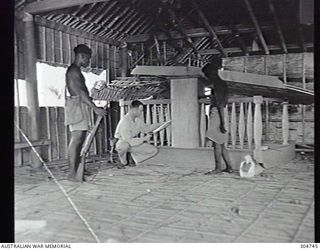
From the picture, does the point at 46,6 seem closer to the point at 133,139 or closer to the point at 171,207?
the point at 133,139

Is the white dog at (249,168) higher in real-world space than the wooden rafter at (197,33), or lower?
lower

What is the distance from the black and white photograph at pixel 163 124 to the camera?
141cm

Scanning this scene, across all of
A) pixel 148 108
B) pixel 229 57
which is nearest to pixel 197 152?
pixel 148 108

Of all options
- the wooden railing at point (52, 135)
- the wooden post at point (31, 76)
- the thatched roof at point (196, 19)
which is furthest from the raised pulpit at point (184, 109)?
the wooden post at point (31, 76)

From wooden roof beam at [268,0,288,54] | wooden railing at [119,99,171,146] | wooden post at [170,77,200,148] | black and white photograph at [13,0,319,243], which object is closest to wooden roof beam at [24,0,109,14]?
black and white photograph at [13,0,319,243]

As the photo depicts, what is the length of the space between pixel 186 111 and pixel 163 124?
34 centimetres

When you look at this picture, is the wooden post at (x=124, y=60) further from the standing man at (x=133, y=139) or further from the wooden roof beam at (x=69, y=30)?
the standing man at (x=133, y=139)

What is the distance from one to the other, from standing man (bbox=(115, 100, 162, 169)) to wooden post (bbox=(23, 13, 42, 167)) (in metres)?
0.65

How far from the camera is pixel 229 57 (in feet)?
12.2

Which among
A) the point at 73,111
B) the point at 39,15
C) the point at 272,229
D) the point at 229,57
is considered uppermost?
the point at 39,15

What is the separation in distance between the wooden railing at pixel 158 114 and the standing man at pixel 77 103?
663 mm

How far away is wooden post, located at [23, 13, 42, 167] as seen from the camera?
2.54 m
